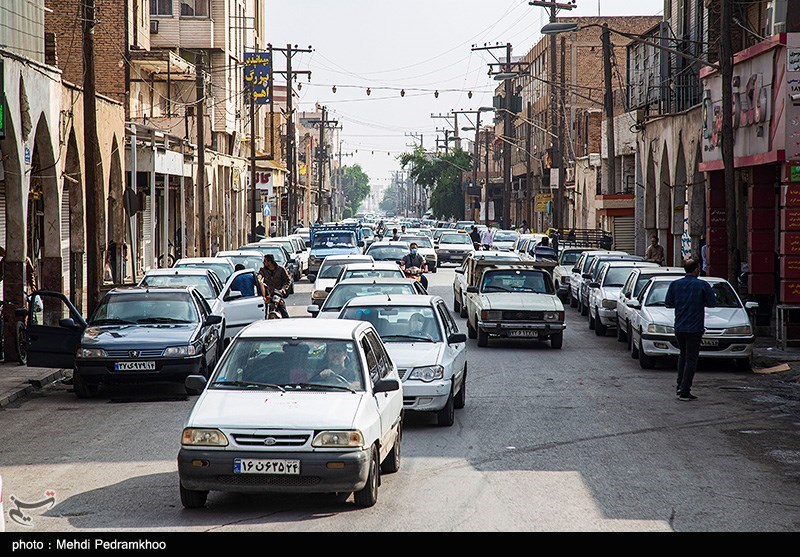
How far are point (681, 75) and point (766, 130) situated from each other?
50.2 feet

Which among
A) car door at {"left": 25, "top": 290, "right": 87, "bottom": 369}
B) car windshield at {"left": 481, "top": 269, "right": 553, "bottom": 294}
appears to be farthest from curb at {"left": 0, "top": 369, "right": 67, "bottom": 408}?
car windshield at {"left": 481, "top": 269, "right": 553, "bottom": 294}

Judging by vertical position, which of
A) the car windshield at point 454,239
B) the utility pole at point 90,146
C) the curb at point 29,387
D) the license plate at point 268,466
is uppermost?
the utility pole at point 90,146

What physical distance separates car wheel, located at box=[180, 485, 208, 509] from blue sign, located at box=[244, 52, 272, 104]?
58.0 metres

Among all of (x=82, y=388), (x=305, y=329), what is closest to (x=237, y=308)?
(x=82, y=388)

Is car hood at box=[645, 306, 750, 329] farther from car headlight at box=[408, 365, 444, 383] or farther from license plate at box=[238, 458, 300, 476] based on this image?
license plate at box=[238, 458, 300, 476]

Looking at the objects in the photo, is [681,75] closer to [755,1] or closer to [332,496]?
[755,1]

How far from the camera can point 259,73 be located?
228ft

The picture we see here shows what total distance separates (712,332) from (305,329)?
11948mm

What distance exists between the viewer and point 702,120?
119 feet

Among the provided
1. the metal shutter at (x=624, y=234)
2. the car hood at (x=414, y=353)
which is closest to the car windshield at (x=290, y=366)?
the car hood at (x=414, y=353)

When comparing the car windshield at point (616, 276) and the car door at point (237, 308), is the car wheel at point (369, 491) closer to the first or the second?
the car door at point (237, 308)

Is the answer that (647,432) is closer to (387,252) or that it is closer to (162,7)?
(387,252)

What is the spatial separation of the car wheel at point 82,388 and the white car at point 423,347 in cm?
427

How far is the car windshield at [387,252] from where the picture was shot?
1620 inches
